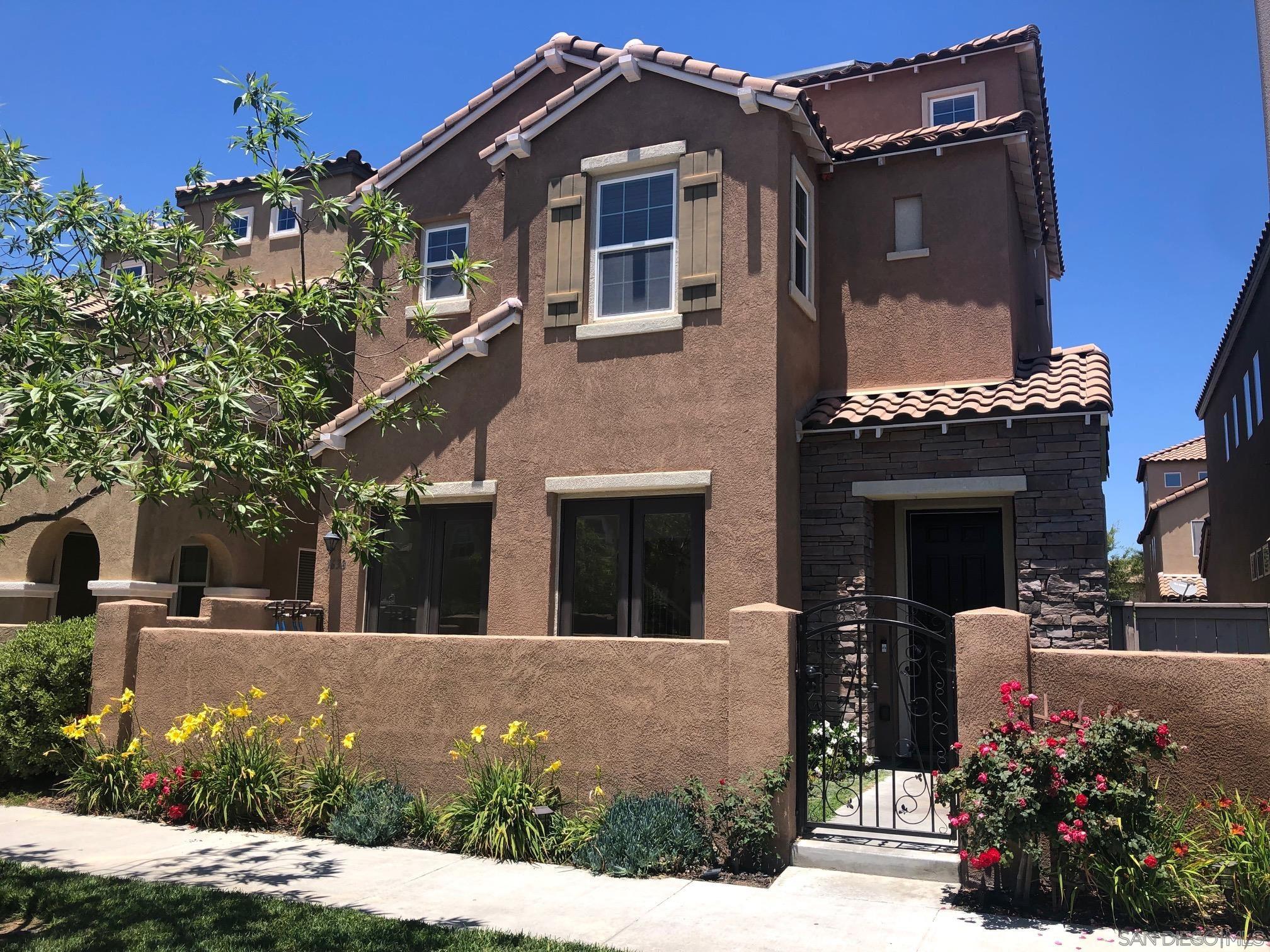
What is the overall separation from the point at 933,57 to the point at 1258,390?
32.8ft

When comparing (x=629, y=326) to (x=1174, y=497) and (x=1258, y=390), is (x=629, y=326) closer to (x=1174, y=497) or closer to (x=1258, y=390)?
(x=1258, y=390)

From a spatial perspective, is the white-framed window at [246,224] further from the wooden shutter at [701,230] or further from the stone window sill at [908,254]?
the stone window sill at [908,254]

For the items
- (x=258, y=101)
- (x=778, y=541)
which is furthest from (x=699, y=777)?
(x=258, y=101)

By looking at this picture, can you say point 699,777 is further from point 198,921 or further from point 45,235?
point 45,235

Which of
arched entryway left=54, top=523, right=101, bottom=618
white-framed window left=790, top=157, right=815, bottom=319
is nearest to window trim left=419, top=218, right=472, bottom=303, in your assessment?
white-framed window left=790, top=157, right=815, bottom=319

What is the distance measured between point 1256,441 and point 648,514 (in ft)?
47.4

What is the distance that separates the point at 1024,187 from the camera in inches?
531

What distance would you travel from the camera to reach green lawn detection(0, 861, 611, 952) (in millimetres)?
6355

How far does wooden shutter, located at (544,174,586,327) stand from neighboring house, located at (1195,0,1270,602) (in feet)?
40.2

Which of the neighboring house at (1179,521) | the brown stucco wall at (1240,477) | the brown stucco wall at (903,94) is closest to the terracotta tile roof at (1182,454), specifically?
the neighboring house at (1179,521)

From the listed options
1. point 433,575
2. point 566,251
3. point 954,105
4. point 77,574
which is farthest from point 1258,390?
point 77,574

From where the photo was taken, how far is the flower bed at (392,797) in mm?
8234

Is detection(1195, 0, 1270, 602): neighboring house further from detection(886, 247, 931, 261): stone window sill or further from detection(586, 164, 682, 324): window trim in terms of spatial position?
detection(586, 164, 682, 324): window trim

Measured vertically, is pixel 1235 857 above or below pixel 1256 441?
below
